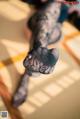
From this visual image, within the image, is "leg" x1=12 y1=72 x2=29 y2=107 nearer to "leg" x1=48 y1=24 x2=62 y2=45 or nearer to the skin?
the skin

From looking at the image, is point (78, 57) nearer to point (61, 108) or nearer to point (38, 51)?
point (61, 108)

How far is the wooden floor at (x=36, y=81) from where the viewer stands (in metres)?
1.42

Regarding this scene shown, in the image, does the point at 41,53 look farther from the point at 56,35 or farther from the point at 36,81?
the point at 56,35

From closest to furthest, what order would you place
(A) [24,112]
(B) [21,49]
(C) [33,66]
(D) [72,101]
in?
(C) [33,66] → (A) [24,112] → (D) [72,101] → (B) [21,49]

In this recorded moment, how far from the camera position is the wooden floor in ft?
4.65

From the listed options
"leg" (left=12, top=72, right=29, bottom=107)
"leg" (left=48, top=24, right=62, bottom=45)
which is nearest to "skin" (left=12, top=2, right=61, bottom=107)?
"leg" (left=12, top=72, right=29, bottom=107)

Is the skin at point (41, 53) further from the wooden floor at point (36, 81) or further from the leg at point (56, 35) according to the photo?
the leg at point (56, 35)

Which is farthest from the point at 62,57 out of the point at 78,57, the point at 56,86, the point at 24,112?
the point at 24,112

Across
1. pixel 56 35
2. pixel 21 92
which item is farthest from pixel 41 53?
pixel 56 35

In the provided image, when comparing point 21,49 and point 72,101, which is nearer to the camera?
point 72,101

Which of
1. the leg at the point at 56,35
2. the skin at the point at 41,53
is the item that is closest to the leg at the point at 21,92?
the skin at the point at 41,53

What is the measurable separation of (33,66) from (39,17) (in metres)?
0.35

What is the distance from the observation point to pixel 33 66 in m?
1.20

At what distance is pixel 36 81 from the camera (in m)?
1.55
